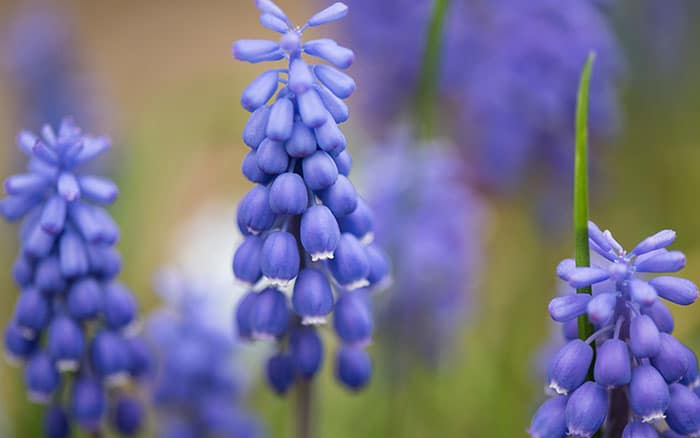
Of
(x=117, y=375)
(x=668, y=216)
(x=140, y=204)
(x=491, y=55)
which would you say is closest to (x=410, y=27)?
(x=491, y=55)

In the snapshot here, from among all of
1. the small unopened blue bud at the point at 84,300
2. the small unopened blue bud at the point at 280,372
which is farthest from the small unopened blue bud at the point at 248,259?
the small unopened blue bud at the point at 84,300

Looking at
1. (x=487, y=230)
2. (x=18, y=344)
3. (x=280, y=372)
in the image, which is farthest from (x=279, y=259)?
(x=487, y=230)

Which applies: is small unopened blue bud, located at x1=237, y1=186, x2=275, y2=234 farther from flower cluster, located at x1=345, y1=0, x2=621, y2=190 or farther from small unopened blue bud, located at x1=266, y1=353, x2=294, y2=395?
flower cluster, located at x1=345, y1=0, x2=621, y2=190

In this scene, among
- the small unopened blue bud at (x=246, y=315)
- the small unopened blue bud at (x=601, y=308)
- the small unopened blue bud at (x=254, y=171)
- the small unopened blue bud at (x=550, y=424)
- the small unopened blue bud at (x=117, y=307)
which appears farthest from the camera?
the small unopened blue bud at (x=117, y=307)

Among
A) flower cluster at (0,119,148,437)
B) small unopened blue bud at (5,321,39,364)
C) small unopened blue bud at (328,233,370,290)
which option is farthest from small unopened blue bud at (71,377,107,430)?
small unopened blue bud at (328,233,370,290)

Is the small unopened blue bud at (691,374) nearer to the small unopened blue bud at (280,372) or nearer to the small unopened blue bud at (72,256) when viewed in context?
the small unopened blue bud at (280,372)
